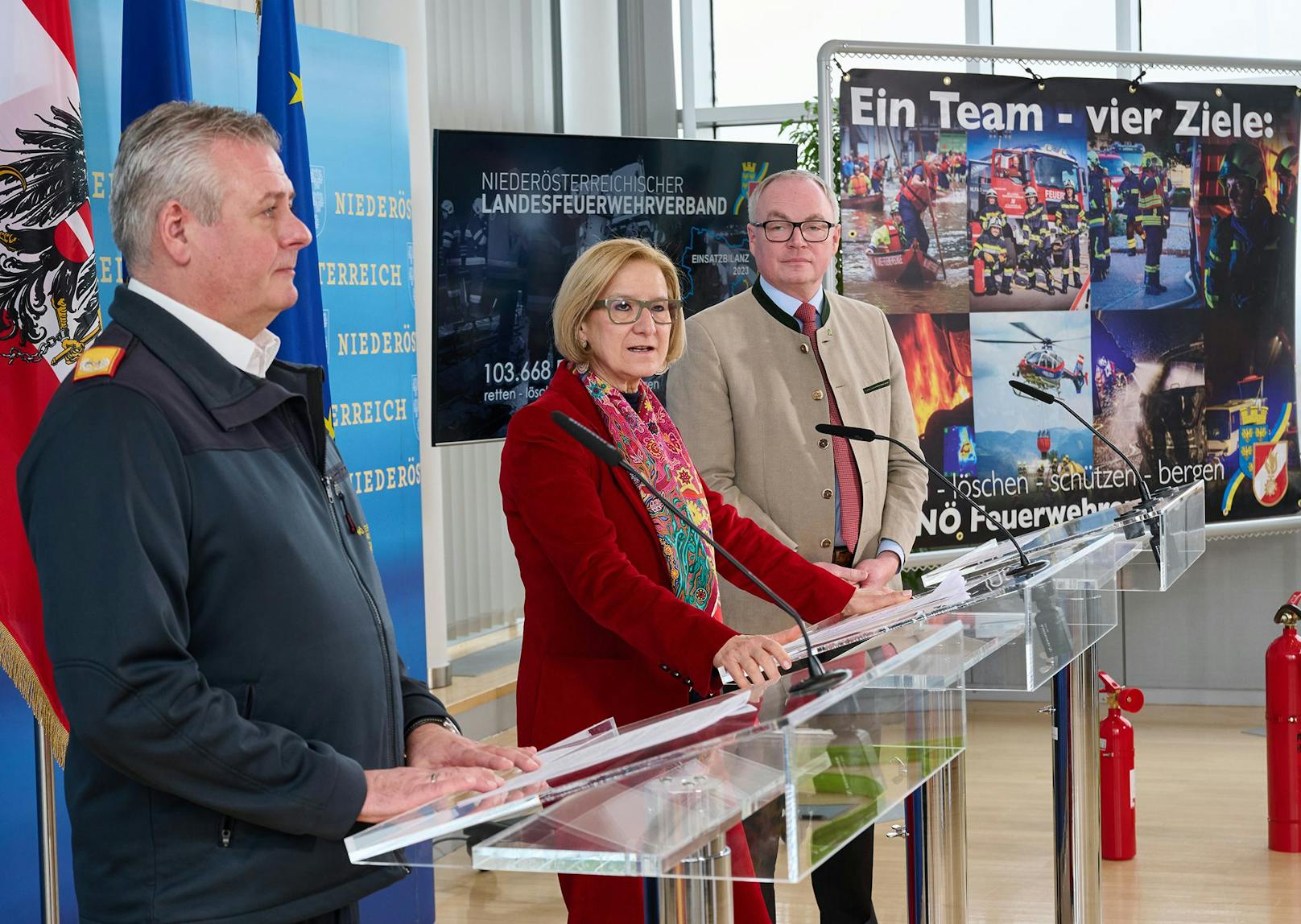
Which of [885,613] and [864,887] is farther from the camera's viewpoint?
[864,887]

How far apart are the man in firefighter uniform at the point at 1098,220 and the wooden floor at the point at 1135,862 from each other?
66.9 inches

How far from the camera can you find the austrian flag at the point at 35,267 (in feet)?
7.43

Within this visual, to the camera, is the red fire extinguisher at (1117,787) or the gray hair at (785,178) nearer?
the gray hair at (785,178)

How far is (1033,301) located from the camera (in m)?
4.75

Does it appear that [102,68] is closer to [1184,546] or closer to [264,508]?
[264,508]

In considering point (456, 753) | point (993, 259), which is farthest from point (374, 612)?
point (993, 259)

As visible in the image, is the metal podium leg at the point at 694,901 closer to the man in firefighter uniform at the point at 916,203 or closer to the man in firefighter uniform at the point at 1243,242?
the man in firefighter uniform at the point at 916,203

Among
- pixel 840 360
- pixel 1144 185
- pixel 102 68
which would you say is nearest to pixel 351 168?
pixel 102 68

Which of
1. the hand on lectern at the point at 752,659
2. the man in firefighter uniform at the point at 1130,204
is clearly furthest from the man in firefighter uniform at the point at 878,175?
the hand on lectern at the point at 752,659

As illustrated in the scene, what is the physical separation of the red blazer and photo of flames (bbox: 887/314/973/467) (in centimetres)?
238

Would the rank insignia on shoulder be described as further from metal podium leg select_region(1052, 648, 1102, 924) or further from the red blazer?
metal podium leg select_region(1052, 648, 1102, 924)

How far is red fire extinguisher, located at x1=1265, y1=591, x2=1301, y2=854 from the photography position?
12.9 feet

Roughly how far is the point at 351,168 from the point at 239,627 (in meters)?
2.19

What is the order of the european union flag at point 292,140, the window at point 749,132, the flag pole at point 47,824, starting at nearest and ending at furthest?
the flag pole at point 47,824, the european union flag at point 292,140, the window at point 749,132
